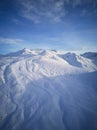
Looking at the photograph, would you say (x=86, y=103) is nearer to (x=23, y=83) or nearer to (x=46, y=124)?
(x=46, y=124)

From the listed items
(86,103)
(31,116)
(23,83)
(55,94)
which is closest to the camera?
(31,116)

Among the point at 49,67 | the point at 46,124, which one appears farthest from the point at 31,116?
the point at 49,67

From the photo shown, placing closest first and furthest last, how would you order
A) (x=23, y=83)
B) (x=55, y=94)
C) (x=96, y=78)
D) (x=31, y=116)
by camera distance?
(x=31, y=116) → (x=55, y=94) → (x=23, y=83) → (x=96, y=78)

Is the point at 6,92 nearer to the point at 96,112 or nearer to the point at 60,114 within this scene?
the point at 60,114

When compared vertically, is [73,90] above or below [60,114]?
above

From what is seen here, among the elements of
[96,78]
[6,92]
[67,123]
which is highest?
[96,78]

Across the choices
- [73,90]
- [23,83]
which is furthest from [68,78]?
[23,83]

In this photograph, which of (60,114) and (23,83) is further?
(23,83)
